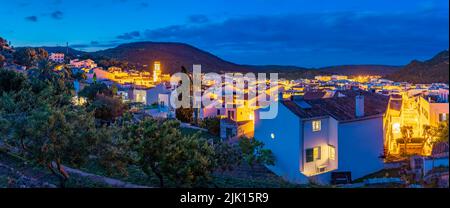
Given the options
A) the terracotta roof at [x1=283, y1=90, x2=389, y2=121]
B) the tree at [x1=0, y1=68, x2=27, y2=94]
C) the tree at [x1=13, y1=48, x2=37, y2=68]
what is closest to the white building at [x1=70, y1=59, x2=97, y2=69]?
the tree at [x1=13, y1=48, x2=37, y2=68]

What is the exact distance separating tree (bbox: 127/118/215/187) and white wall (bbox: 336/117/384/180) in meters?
4.14

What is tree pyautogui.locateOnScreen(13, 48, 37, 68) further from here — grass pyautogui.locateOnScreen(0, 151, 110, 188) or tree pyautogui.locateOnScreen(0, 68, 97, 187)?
tree pyautogui.locateOnScreen(0, 68, 97, 187)

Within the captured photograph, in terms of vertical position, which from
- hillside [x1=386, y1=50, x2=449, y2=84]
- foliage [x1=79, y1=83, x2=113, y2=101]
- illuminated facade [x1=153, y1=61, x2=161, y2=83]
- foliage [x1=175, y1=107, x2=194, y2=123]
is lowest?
foliage [x1=175, y1=107, x2=194, y2=123]

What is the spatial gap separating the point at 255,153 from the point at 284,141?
2.24 ft

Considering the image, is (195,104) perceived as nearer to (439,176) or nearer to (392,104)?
(392,104)

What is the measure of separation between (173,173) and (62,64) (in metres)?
15.0

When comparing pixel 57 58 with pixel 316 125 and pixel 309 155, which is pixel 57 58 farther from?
pixel 309 155

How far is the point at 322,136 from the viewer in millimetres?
8875

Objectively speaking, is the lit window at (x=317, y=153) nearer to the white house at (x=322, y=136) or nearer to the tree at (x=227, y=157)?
the white house at (x=322, y=136)

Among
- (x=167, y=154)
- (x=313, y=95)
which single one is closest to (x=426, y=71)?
(x=167, y=154)

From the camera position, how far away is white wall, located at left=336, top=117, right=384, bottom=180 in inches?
290

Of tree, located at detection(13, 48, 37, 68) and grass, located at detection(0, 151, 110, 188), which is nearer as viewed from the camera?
grass, located at detection(0, 151, 110, 188)
